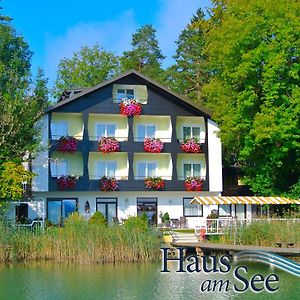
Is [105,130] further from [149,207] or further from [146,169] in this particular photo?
[149,207]

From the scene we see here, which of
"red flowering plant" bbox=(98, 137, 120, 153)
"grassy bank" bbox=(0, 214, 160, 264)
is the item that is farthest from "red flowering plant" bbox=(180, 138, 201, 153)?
"grassy bank" bbox=(0, 214, 160, 264)

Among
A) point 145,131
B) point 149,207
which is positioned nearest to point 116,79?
point 145,131

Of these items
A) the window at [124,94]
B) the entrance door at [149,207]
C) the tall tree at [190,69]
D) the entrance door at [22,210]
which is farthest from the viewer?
the tall tree at [190,69]

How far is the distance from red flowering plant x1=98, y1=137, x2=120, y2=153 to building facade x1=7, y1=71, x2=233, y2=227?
31 centimetres

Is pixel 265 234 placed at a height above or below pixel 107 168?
below

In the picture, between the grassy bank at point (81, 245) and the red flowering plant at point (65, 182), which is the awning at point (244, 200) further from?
the grassy bank at point (81, 245)

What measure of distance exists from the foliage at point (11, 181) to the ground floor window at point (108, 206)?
8.27 meters

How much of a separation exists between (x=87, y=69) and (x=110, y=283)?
42.3 metres

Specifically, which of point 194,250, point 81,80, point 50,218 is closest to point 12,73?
point 50,218

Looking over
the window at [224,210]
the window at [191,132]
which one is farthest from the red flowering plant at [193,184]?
the window at [191,132]

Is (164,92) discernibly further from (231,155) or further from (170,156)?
(231,155)

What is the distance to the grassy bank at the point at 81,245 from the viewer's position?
27.0 m

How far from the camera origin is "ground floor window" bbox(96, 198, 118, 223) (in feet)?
133

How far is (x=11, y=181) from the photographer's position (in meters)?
32.8
